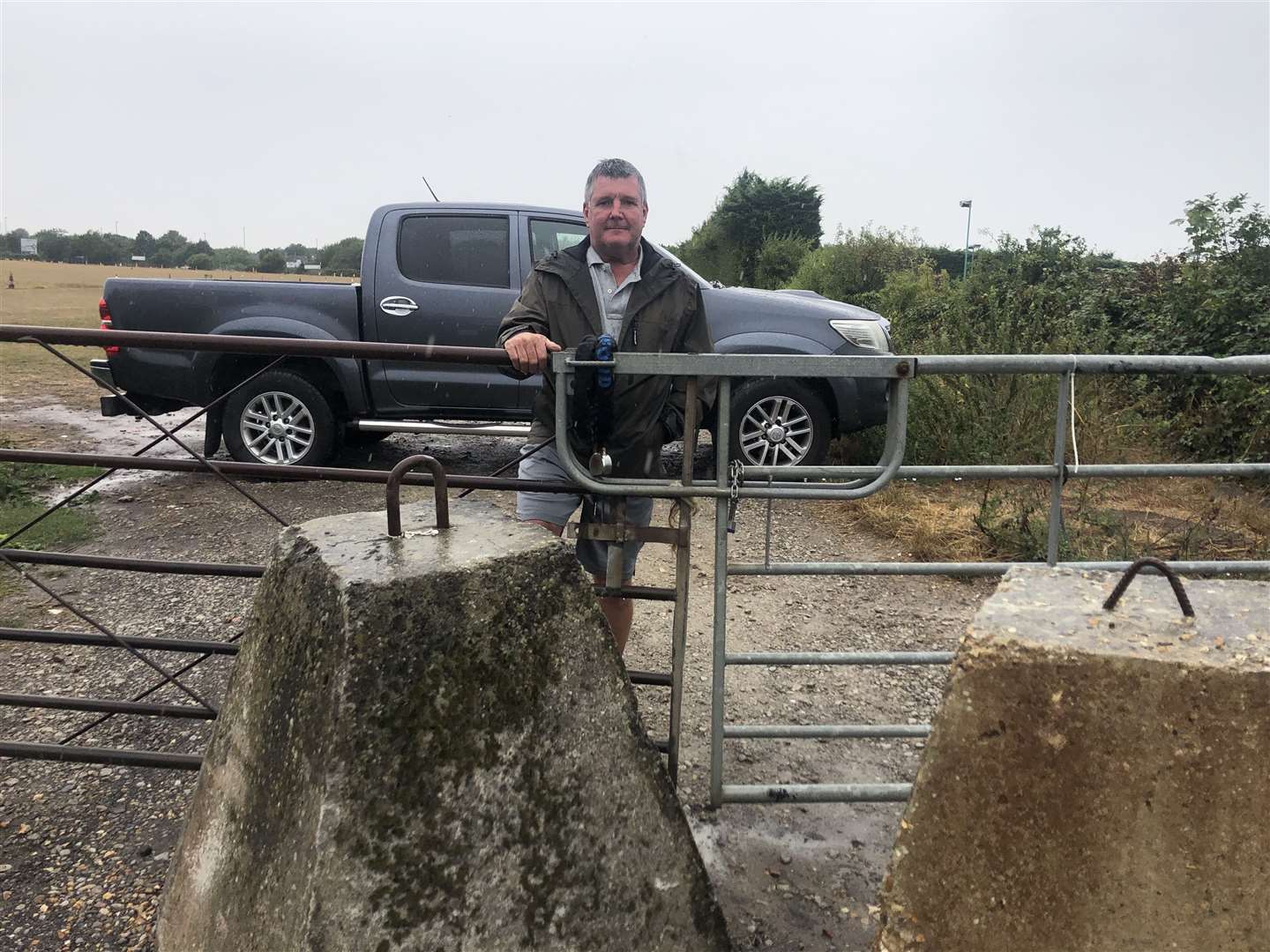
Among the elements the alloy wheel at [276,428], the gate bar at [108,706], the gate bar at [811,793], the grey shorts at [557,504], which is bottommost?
the gate bar at [811,793]

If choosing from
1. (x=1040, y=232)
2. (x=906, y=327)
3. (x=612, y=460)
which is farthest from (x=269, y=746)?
(x=1040, y=232)


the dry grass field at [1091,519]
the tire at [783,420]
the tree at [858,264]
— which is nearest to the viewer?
the dry grass field at [1091,519]

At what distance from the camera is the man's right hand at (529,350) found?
8.20ft

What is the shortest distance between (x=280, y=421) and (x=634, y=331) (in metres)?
4.83

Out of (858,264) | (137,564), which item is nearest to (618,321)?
(137,564)

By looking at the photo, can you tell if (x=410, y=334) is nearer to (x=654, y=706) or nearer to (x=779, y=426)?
(x=779, y=426)

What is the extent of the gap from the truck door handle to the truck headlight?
305 cm

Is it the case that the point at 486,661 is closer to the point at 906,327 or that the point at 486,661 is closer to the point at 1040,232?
the point at 906,327

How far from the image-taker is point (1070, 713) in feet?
4.56

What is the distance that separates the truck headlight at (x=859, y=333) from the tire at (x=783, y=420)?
0.49m

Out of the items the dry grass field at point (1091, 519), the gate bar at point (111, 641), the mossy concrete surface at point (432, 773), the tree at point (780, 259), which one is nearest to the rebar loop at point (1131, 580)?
the mossy concrete surface at point (432, 773)

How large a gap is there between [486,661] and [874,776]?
194cm

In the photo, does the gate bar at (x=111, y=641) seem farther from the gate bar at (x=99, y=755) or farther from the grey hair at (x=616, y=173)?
the grey hair at (x=616, y=173)

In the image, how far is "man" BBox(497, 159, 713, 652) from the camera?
2746mm
